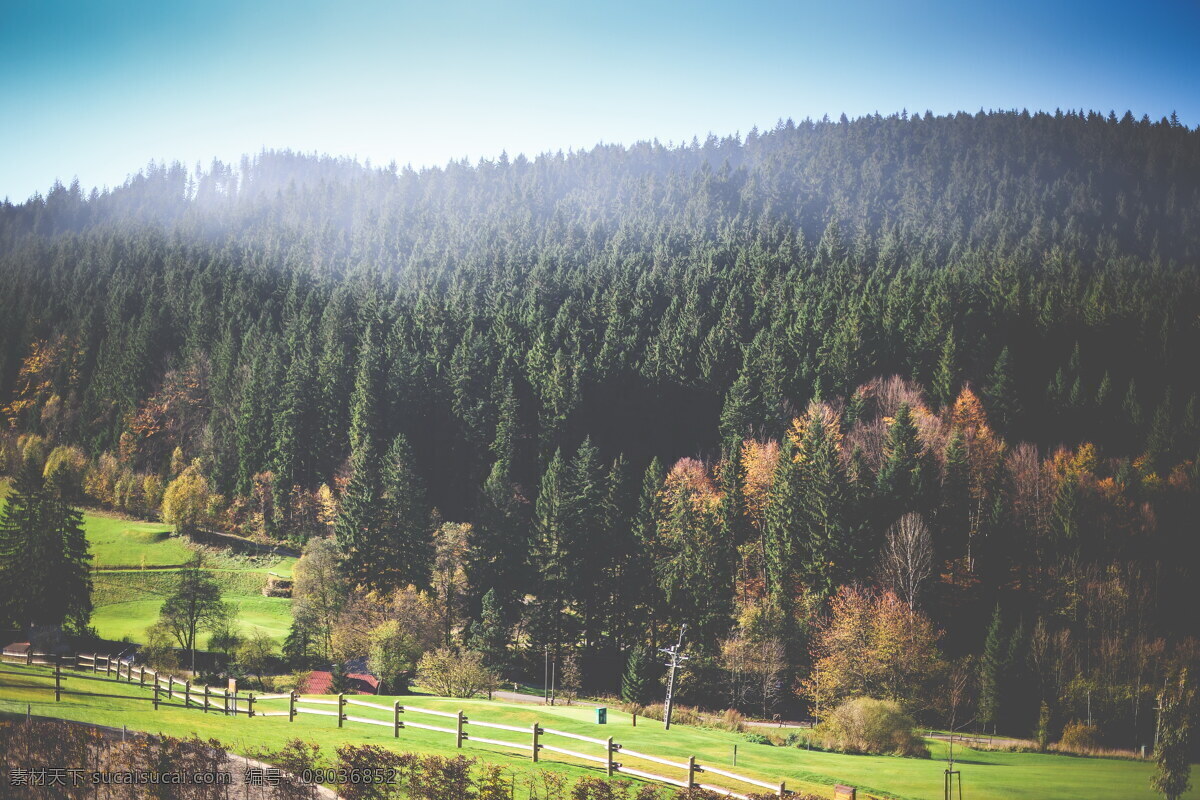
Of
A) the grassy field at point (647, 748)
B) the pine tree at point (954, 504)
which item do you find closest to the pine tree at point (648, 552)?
the pine tree at point (954, 504)

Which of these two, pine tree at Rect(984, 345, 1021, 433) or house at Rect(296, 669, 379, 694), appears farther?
pine tree at Rect(984, 345, 1021, 433)

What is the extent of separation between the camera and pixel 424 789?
2053 cm

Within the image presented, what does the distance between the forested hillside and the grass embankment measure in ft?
16.0

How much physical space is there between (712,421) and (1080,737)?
46771 millimetres

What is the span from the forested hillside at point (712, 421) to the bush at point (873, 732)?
427 inches

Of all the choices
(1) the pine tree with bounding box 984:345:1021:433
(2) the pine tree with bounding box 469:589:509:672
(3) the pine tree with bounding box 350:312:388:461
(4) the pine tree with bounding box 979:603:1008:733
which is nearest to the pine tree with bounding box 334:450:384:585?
(2) the pine tree with bounding box 469:589:509:672

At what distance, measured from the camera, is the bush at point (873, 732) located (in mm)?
40438

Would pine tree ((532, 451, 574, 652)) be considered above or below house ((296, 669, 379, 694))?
above

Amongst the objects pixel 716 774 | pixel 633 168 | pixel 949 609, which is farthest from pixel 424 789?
pixel 633 168

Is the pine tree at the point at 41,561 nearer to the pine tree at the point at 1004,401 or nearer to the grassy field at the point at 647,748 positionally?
the grassy field at the point at 647,748

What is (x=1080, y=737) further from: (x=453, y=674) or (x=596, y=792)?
(x=596, y=792)

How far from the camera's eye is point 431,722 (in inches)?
1209

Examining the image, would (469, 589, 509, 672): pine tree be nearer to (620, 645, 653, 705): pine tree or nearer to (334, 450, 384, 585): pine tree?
(620, 645, 653, 705): pine tree

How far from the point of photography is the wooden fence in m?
25.5
